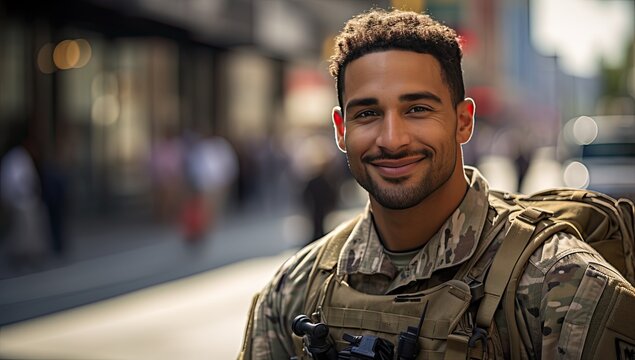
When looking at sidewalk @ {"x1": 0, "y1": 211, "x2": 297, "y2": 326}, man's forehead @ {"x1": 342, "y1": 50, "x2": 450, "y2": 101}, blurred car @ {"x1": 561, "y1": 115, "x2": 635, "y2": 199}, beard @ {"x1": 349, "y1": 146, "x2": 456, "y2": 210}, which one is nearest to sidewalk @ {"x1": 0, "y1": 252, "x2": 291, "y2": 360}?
sidewalk @ {"x1": 0, "y1": 211, "x2": 297, "y2": 326}

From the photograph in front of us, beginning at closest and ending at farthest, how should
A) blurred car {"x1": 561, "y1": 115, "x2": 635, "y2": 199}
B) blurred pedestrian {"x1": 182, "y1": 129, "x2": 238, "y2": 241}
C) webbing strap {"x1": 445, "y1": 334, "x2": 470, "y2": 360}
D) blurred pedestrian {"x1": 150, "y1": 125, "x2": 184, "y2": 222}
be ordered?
webbing strap {"x1": 445, "y1": 334, "x2": 470, "y2": 360} → blurred car {"x1": 561, "y1": 115, "x2": 635, "y2": 199} → blurred pedestrian {"x1": 182, "y1": 129, "x2": 238, "y2": 241} → blurred pedestrian {"x1": 150, "y1": 125, "x2": 184, "y2": 222}

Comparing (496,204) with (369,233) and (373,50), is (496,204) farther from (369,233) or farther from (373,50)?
(373,50)

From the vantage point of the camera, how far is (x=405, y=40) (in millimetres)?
2592

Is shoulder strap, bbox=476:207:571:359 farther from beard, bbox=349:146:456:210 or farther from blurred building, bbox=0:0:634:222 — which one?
blurred building, bbox=0:0:634:222

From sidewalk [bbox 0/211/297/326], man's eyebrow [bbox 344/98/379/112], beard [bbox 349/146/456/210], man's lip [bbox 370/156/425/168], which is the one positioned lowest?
sidewalk [bbox 0/211/297/326]

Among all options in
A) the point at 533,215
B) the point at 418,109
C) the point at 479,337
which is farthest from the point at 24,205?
the point at 479,337

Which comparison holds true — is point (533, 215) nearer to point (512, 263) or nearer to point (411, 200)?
point (512, 263)

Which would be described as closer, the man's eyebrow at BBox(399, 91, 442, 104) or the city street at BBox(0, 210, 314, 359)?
the man's eyebrow at BBox(399, 91, 442, 104)

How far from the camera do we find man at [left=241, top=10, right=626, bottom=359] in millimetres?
2445

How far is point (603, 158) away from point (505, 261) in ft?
42.0

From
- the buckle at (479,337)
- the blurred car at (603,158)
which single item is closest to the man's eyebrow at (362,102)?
the buckle at (479,337)

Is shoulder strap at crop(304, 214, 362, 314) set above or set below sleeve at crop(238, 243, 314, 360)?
above

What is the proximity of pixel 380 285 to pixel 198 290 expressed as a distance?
33.0 ft

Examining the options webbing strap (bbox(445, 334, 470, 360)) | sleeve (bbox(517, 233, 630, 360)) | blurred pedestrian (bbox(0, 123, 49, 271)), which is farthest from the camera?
blurred pedestrian (bbox(0, 123, 49, 271))
